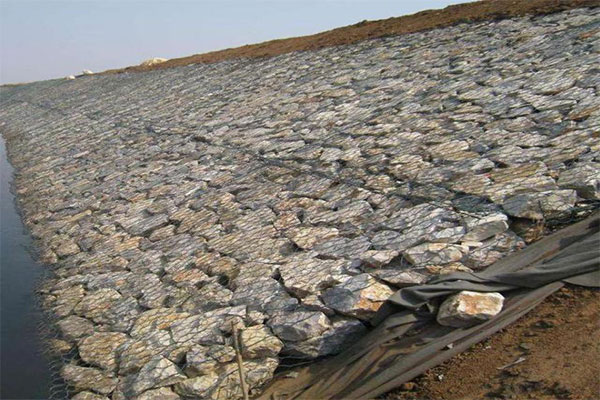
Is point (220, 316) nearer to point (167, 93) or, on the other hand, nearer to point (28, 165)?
point (28, 165)

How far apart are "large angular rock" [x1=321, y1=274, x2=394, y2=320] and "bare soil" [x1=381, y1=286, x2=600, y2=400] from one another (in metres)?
0.71

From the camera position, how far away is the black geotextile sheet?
324cm

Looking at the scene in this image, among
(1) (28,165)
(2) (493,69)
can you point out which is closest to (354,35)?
(2) (493,69)

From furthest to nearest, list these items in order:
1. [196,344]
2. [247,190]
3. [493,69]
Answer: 1. [493,69]
2. [247,190]
3. [196,344]

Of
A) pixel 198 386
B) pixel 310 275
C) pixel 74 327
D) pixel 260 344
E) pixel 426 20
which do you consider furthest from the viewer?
pixel 426 20

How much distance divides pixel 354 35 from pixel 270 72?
104 inches

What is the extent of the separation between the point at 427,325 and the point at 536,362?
2.29ft

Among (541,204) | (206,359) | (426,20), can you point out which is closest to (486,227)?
(541,204)

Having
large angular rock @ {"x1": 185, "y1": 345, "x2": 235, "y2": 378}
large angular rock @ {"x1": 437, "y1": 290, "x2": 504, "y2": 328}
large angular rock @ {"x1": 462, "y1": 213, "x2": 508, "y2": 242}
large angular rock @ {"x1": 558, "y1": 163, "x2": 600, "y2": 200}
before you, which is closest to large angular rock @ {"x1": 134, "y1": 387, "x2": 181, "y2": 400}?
large angular rock @ {"x1": 185, "y1": 345, "x2": 235, "y2": 378}

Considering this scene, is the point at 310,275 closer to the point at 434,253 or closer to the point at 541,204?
the point at 434,253

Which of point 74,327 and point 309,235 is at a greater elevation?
point 309,235

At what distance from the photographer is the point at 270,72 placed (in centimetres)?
1376

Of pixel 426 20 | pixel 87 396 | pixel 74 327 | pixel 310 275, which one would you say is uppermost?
pixel 426 20

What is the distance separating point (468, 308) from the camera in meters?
3.35
